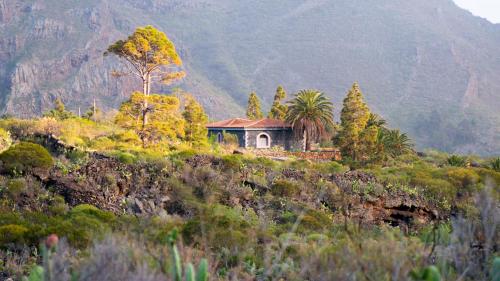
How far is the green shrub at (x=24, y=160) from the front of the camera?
516 inches

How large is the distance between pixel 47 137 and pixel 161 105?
5.02 metres

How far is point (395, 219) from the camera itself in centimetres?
1639

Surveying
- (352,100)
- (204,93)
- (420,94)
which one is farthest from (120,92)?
(352,100)

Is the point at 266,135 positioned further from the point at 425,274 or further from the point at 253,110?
the point at 425,274

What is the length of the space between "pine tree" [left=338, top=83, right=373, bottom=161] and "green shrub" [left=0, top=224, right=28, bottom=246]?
2317 cm

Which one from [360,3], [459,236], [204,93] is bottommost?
[459,236]

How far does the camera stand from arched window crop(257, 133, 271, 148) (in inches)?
1651

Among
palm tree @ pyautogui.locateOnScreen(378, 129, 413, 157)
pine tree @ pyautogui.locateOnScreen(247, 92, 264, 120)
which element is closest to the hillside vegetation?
palm tree @ pyautogui.locateOnScreen(378, 129, 413, 157)

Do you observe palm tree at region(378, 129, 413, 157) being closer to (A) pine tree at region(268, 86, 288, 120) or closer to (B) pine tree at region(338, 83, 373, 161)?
(B) pine tree at region(338, 83, 373, 161)

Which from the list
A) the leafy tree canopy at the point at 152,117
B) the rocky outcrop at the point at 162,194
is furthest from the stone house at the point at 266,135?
the rocky outcrop at the point at 162,194

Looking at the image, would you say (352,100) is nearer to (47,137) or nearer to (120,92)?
(47,137)

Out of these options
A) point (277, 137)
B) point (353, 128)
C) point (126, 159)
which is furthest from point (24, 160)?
point (277, 137)

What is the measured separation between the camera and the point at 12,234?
740cm

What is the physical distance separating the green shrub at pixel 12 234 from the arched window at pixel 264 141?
34.6 meters
